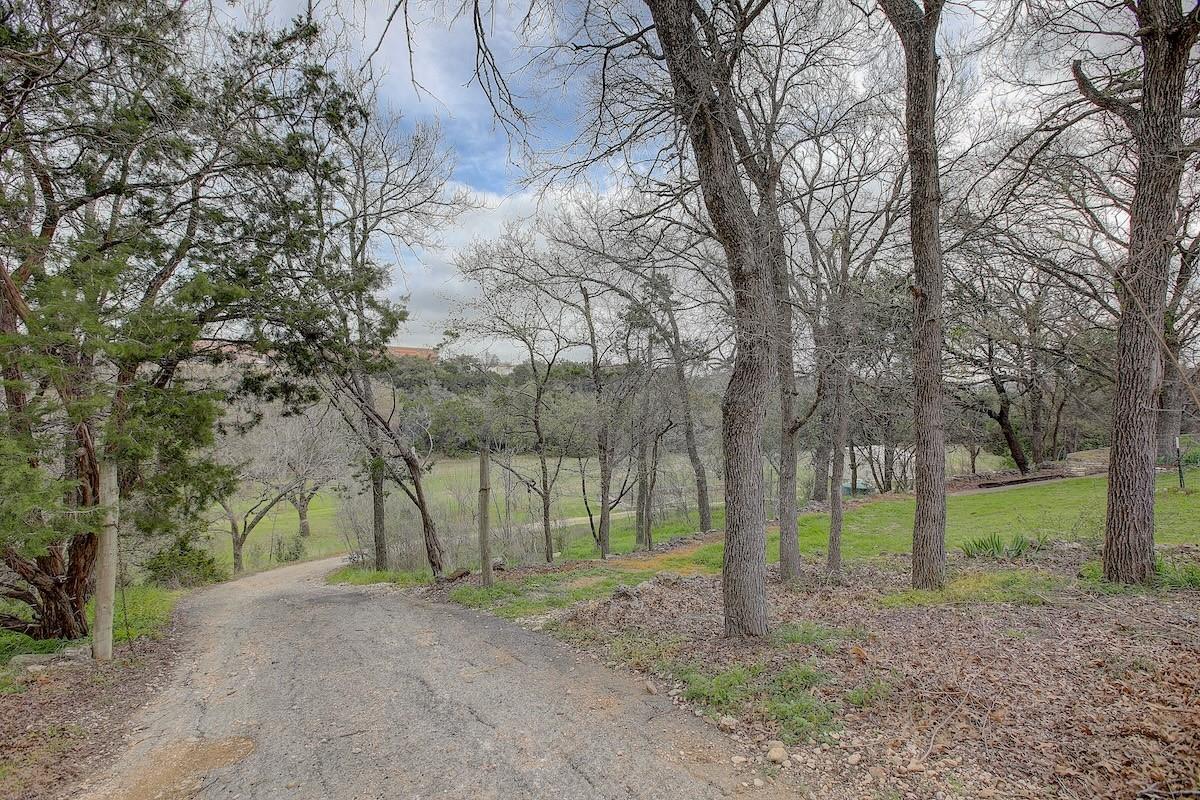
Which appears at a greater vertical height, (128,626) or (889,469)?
(889,469)

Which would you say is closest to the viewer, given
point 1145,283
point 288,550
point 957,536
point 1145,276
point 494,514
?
point 1145,276

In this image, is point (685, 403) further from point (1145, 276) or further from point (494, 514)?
point (494, 514)

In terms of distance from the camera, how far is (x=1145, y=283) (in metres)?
5.50

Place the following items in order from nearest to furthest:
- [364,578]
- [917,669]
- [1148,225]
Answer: [917,669], [1148,225], [364,578]

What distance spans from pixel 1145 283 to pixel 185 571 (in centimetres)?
2118

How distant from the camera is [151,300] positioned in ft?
22.1

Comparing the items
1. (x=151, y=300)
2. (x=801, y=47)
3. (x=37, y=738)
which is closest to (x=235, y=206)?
(x=151, y=300)

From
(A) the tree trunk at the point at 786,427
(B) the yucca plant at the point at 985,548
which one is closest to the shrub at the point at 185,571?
(A) the tree trunk at the point at 786,427

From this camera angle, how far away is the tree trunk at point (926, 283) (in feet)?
20.0

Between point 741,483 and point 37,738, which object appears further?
point 741,483

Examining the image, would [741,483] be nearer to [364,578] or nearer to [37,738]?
[37,738]

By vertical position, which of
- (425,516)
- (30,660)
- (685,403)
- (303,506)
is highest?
(685,403)

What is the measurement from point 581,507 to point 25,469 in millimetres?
27942

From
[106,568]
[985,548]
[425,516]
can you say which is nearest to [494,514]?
[425,516]
